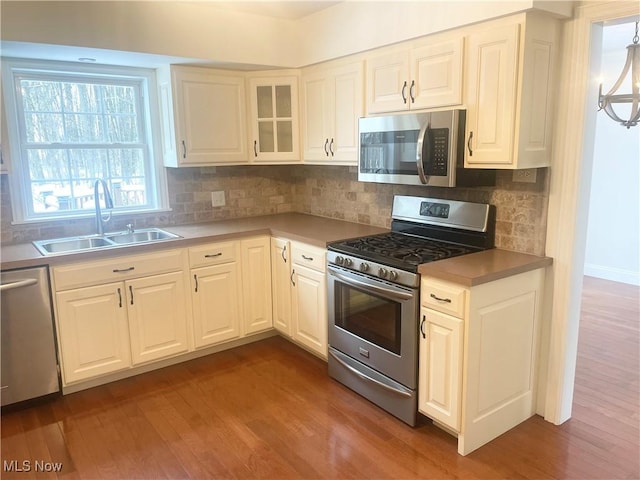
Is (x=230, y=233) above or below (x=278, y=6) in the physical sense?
below

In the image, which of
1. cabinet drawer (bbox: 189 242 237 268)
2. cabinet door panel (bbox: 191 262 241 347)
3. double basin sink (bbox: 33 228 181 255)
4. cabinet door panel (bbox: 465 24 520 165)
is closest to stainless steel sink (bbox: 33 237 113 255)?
double basin sink (bbox: 33 228 181 255)

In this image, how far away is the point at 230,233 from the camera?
10.7 feet

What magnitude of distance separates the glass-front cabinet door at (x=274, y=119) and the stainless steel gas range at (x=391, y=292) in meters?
1.07

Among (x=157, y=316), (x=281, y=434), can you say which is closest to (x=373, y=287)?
(x=281, y=434)

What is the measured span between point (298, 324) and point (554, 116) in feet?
6.80

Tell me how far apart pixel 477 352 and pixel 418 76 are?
4.98ft

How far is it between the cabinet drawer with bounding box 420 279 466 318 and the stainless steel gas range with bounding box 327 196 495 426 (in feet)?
0.17

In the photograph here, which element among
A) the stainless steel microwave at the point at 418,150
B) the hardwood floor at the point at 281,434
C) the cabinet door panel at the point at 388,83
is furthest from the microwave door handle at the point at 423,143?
the hardwood floor at the point at 281,434

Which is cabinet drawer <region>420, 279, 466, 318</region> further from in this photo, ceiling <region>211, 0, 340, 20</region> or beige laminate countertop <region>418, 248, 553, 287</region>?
ceiling <region>211, 0, 340, 20</region>

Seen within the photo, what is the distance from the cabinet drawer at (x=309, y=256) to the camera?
9.80 feet

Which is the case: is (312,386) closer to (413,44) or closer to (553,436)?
(553,436)

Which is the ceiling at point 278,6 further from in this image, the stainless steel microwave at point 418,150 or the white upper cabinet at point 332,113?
the stainless steel microwave at point 418,150

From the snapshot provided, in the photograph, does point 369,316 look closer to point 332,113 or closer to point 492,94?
point 492,94

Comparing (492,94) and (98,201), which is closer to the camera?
(492,94)
